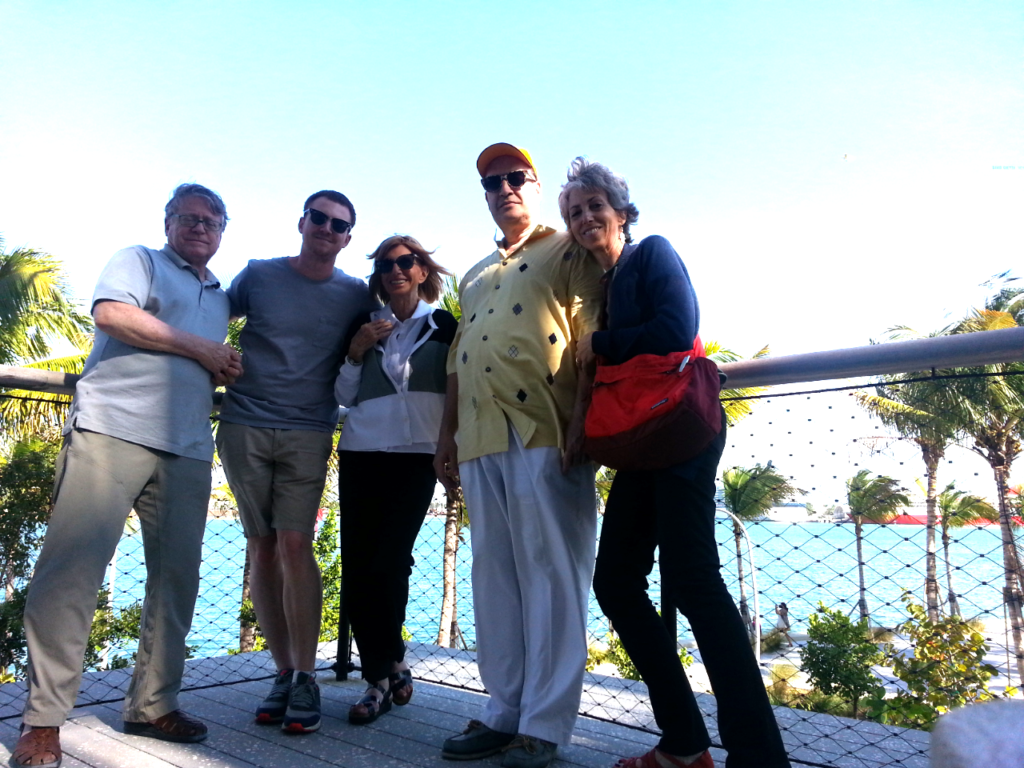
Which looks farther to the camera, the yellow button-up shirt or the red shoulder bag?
the yellow button-up shirt

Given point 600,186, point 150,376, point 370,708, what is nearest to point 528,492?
point 600,186

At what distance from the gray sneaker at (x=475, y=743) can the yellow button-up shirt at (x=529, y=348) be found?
0.80 m

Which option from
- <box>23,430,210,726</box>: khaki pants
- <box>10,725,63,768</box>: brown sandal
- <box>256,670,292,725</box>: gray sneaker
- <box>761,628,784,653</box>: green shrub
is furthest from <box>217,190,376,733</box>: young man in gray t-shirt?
<box>761,628,784,653</box>: green shrub

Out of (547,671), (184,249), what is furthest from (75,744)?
(184,249)

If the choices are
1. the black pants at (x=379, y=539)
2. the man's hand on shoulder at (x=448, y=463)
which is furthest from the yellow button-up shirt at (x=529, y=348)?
the black pants at (x=379, y=539)

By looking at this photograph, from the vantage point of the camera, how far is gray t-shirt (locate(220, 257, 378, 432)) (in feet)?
8.86

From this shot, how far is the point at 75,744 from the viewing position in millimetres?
2260

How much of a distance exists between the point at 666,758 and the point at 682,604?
45 cm

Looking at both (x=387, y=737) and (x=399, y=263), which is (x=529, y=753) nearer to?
(x=387, y=737)

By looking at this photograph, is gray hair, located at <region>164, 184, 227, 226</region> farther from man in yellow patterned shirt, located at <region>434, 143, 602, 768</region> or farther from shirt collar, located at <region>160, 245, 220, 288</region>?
man in yellow patterned shirt, located at <region>434, 143, 602, 768</region>

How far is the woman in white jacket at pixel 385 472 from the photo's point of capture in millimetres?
2670

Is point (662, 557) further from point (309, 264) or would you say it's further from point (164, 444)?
point (309, 264)

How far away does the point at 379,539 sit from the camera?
269cm

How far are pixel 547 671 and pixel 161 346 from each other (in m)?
1.59
